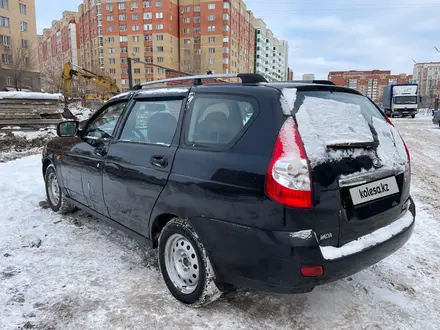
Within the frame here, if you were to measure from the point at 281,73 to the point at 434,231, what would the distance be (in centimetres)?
14891

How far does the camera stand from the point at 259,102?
2312mm

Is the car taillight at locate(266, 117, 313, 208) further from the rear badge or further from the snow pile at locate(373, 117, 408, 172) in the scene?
the snow pile at locate(373, 117, 408, 172)

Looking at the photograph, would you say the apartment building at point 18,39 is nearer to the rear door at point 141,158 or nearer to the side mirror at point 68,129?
the side mirror at point 68,129

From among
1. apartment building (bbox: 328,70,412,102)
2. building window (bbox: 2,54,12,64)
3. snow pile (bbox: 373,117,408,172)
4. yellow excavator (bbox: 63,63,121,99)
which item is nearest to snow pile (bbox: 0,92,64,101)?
yellow excavator (bbox: 63,63,121,99)

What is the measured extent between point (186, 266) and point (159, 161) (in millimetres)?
859

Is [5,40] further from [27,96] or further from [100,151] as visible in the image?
[100,151]

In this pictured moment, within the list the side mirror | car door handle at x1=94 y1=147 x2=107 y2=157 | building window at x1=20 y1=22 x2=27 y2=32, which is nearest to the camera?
car door handle at x1=94 y1=147 x2=107 y2=157

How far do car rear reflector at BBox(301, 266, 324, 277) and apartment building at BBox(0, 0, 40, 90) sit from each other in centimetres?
4538

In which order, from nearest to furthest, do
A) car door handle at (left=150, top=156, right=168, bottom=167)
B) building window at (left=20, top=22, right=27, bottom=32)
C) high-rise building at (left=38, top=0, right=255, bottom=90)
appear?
car door handle at (left=150, top=156, right=168, bottom=167)
building window at (left=20, top=22, right=27, bottom=32)
high-rise building at (left=38, top=0, right=255, bottom=90)

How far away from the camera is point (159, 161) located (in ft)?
9.12

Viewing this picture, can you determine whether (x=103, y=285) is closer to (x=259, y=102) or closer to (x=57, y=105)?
(x=259, y=102)

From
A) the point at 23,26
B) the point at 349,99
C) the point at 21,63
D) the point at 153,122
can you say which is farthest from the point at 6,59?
the point at 349,99

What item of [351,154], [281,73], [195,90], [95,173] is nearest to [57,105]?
[95,173]

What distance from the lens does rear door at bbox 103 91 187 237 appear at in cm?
281
